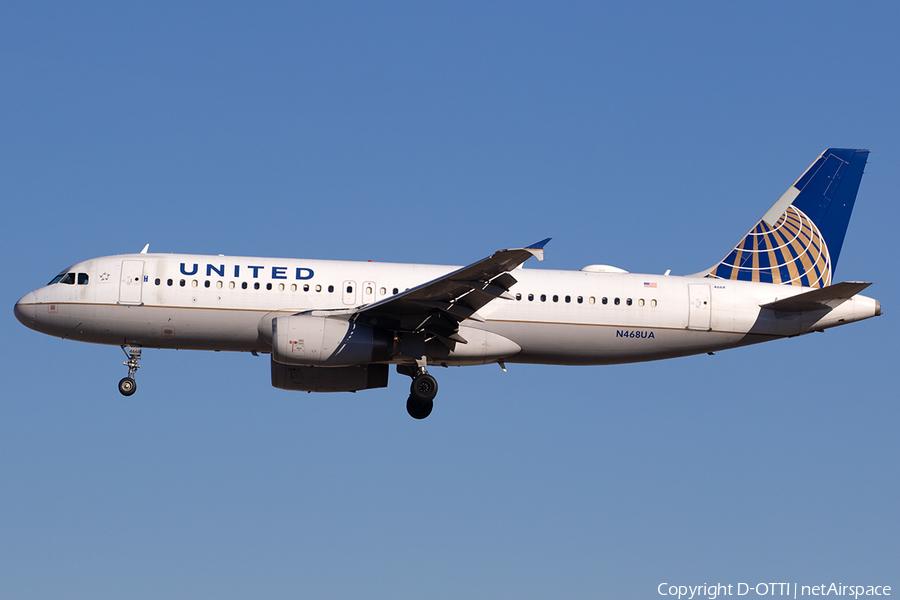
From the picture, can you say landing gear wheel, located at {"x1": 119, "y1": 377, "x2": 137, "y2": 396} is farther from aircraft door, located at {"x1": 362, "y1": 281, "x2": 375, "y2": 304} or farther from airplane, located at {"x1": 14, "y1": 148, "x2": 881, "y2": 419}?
aircraft door, located at {"x1": 362, "y1": 281, "x2": 375, "y2": 304}

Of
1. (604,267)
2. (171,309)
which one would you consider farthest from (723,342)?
(171,309)

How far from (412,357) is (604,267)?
6.84 metres

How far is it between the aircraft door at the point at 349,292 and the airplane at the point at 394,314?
0.04 m

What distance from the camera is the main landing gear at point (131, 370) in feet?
98.2

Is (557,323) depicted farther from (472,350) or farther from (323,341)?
(323,341)

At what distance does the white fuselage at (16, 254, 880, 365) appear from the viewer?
29031mm

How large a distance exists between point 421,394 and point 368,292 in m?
3.26

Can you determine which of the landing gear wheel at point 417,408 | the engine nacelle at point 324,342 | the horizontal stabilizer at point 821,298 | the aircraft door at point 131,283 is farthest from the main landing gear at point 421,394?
the horizontal stabilizer at point 821,298

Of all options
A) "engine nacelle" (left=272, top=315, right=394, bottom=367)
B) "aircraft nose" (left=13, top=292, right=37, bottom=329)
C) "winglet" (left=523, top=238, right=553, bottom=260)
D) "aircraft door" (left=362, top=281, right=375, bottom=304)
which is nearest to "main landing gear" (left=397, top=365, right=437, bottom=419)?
"engine nacelle" (left=272, top=315, right=394, bottom=367)

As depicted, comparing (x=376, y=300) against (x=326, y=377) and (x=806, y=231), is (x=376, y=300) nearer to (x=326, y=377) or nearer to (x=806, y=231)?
(x=326, y=377)

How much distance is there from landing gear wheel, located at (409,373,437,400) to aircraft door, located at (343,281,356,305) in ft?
9.39

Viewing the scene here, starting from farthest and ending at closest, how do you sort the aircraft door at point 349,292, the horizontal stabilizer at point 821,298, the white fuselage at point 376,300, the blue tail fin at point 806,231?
the blue tail fin at point 806,231, the aircraft door at point 349,292, the white fuselage at point 376,300, the horizontal stabilizer at point 821,298

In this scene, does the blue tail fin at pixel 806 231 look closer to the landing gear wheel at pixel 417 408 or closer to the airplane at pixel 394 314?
the airplane at pixel 394 314

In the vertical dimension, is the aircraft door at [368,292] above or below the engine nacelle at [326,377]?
above
